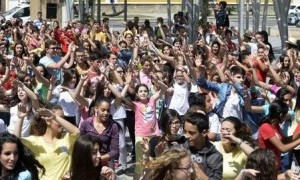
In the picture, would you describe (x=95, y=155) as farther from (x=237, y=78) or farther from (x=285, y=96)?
(x=237, y=78)

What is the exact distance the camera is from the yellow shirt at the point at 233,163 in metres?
6.82

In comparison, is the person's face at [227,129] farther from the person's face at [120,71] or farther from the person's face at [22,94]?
the person's face at [120,71]

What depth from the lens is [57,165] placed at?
7133mm

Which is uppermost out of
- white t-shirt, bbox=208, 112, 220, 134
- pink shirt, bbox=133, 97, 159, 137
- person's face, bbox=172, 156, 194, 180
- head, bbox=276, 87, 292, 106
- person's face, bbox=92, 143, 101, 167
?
person's face, bbox=172, 156, 194, 180

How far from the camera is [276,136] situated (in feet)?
25.7

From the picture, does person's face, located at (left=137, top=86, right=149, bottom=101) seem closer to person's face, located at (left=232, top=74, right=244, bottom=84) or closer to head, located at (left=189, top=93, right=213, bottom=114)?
head, located at (left=189, top=93, right=213, bottom=114)

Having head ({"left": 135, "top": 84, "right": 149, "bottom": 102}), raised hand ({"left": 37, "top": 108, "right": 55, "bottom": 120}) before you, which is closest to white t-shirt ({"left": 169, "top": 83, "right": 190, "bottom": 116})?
head ({"left": 135, "top": 84, "right": 149, "bottom": 102})

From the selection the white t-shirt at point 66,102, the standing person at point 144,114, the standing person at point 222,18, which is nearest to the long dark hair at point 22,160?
the standing person at point 144,114

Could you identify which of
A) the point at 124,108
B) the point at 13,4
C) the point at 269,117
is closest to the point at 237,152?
the point at 269,117

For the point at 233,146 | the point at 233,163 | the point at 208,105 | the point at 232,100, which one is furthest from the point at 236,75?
the point at 233,163

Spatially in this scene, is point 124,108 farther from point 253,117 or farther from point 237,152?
point 237,152

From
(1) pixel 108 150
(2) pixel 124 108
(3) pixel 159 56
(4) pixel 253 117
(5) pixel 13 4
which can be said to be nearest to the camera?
(1) pixel 108 150

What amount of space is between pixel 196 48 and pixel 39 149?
780 centimetres

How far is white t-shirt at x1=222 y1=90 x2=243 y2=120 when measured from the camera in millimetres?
10305
